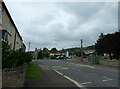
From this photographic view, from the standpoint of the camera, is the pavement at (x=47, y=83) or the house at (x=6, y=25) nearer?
the pavement at (x=47, y=83)

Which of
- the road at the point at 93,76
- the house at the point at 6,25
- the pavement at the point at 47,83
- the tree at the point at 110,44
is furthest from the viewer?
the tree at the point at 110,44

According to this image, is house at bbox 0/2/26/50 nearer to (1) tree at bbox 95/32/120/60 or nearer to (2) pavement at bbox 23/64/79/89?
(2) pavement at bbox 23/64/79/89

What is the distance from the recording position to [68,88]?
15961 millimetres

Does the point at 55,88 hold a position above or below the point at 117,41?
below

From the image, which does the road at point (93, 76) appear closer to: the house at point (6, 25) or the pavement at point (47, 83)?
the pavement at point (47, 83)

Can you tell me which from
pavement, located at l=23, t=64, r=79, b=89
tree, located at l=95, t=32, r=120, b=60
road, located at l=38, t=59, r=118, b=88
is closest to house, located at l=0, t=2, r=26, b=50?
pavement, located at l=23, t=64, r=79, b=89

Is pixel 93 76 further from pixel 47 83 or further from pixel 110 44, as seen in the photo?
pixel 110 44

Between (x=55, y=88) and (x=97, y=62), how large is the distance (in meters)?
51.8

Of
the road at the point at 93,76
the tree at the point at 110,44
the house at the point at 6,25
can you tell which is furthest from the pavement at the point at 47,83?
the tree at the point at 110,44

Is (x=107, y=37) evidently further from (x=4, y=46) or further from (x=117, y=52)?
(x=4, y=46)

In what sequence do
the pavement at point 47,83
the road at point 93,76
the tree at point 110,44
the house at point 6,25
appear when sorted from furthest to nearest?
the tree at point 110,44, the house at point 6,25, the road at point 93,76, the pavement at point 47,83

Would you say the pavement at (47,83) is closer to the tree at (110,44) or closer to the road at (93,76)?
the road at (93,76)

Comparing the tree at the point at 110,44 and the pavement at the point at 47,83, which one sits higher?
the tree at the point at 110,44

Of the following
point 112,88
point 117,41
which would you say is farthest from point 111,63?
point 112,88
